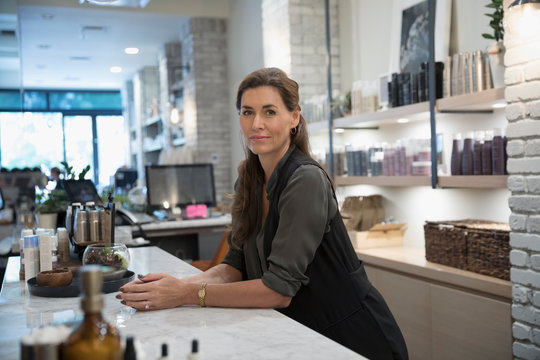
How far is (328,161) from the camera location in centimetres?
500

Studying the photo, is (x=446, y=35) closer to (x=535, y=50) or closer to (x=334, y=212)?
(x=535, y=50)

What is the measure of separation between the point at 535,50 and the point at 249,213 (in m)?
1.62

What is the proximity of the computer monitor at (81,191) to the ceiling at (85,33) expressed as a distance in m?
2.08

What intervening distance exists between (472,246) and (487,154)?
52 centimetres

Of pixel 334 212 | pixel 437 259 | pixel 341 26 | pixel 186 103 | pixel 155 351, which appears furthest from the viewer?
pixel 186 103

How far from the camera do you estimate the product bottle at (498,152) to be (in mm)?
3072

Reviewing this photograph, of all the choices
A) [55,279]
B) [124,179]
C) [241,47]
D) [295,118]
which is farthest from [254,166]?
[124,179]

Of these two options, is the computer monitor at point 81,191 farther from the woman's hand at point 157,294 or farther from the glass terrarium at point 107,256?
the woman's hand at point 157,294

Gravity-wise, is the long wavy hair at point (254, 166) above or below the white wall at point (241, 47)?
below

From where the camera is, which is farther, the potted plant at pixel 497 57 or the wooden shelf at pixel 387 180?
the wooden shelf at pixel 387 180

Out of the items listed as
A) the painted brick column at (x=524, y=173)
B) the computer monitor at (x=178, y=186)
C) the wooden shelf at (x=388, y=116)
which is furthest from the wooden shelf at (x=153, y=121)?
the painted brick column at (x=524, y=173)

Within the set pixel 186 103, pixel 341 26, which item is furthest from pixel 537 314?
pixel 186 103

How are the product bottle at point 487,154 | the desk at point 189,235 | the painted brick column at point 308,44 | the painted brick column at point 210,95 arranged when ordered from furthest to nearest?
1. the painted brick column at point 210,95
2. the painted brick column at point 308,44
3. the desk at point 189,235
4. the product bottle at point 487,154

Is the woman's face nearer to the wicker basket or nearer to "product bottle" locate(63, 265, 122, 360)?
"product bottle" locate(63, 265, 122, 360)
